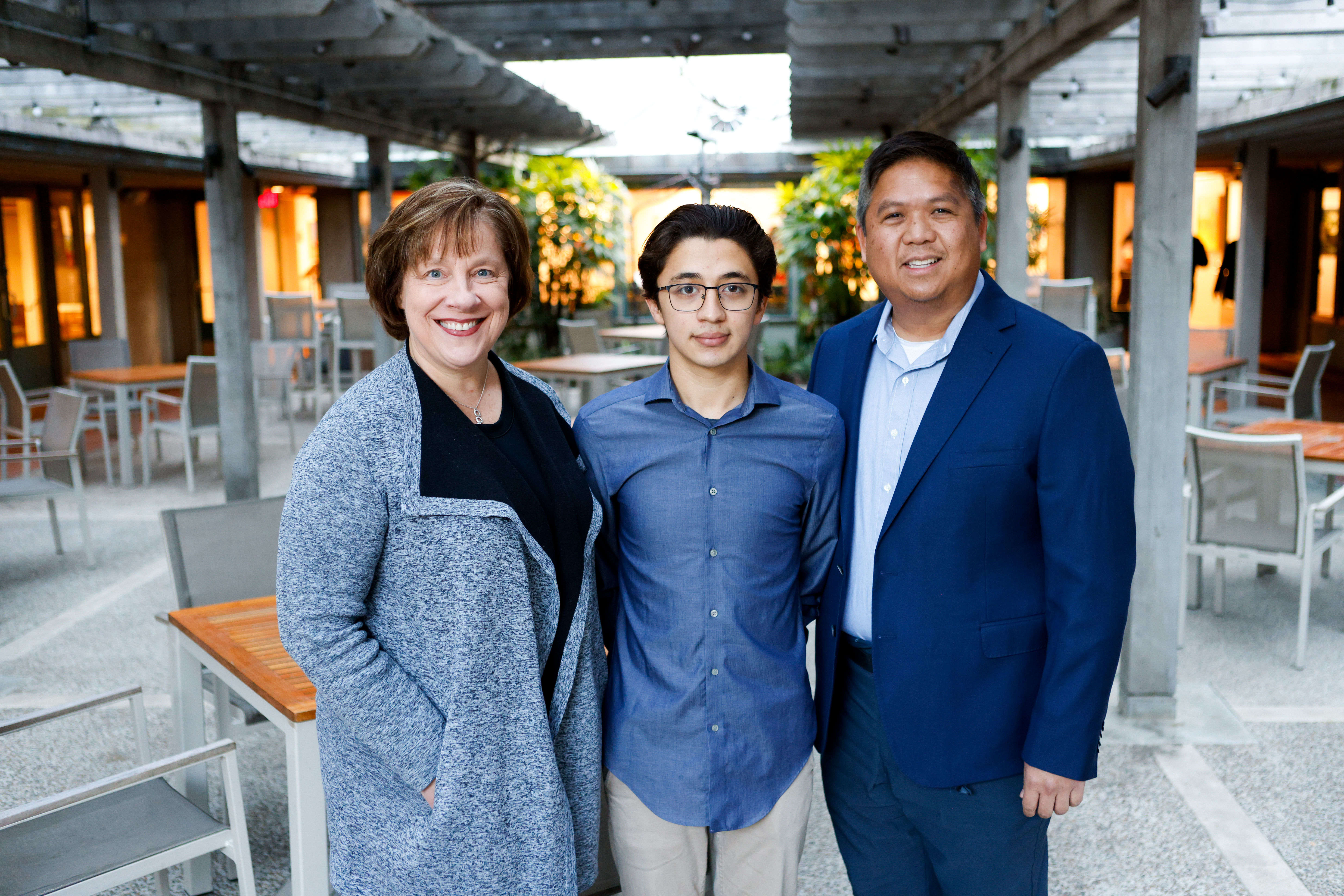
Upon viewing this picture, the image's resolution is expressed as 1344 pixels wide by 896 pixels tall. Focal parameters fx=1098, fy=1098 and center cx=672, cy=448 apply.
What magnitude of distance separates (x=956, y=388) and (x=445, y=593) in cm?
84

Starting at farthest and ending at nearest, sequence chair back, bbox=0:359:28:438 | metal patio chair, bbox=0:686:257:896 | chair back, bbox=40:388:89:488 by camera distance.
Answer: chair back, bbox=0:359:28:438 < chair back, bbox=40:388:89:488 < metal patio chair, bbox=0:686:257:896

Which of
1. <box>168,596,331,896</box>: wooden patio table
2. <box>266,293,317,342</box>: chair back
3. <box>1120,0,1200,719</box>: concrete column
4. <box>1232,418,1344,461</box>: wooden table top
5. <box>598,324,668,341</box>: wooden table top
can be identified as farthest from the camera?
<box>266,293,317,342</box>: chair back

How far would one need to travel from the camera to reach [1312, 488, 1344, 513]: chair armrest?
438 cm

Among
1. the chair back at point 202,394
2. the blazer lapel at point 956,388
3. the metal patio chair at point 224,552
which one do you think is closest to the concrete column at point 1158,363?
the blazer lapel at point 956,388

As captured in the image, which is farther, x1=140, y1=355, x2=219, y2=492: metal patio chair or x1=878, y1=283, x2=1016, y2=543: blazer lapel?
x1=140, y1=355, x2=219, y2=492: metal patio chair

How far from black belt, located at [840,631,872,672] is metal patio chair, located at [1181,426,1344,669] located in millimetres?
2892

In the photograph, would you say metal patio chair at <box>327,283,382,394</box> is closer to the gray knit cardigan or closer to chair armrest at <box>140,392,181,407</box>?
chair armrest at <box>140,392,181,407</box>

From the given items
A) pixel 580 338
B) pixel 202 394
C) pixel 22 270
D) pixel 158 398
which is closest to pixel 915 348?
pixel 202 394

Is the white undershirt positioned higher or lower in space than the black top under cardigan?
higher

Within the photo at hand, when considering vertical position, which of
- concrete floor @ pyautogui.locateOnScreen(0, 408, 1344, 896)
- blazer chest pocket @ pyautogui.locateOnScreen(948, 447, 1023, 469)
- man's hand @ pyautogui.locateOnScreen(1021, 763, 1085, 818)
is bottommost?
concrete floor @ pyautogui.locateOnScreen(0, 408, 1344, 896)

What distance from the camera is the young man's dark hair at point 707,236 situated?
173 centimetres

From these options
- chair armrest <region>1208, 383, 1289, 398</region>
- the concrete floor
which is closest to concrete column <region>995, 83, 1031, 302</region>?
chair armrest <region>1208, 383, 1289, 398</region>

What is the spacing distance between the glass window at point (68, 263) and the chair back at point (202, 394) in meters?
7.36

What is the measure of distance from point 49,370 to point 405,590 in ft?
46.1
